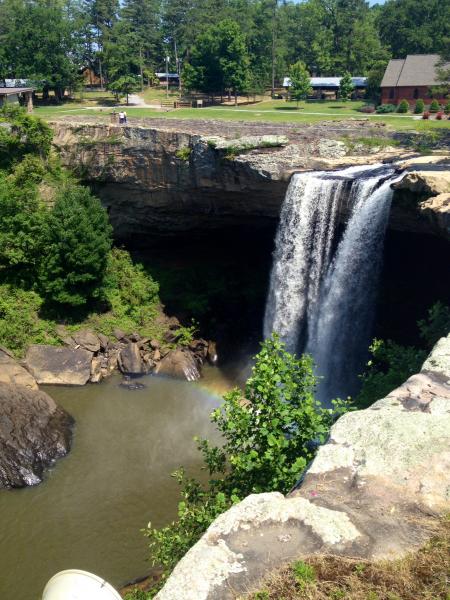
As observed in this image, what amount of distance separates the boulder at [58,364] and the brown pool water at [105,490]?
1.86 feet

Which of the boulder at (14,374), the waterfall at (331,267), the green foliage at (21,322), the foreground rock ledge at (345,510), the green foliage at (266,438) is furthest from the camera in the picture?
the green foliage at (21,322)

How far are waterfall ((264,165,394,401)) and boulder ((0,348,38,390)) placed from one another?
11.6 m

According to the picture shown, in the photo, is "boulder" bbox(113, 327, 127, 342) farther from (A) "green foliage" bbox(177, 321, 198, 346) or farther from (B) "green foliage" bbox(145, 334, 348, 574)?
(B) "green foliage" bbox(145, 334, 348, 574)

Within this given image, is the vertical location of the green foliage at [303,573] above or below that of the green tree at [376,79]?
below

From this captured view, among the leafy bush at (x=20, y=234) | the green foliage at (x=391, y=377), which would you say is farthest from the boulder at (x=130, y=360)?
the green foliage at (x=391, y=377)

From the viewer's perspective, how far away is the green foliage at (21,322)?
26.0 meters

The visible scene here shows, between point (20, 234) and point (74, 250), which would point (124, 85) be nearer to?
point (20, 234)

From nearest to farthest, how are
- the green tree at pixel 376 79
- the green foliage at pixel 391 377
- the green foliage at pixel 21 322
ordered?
the green foliage at pixel 391 377 → the green foliage at pixel 21 322 → the green tree at pixel 376 79

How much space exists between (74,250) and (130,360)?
5.90m

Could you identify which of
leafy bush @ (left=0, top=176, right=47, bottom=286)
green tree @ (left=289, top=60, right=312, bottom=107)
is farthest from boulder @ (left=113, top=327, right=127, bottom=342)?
green tree @ (left=289, top=60, right=312, bottom=107)

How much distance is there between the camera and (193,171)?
25953 mm

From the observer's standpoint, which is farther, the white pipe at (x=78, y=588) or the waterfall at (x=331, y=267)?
the waterfall at (x=331, y=267)

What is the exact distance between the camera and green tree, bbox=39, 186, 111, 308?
2617cm

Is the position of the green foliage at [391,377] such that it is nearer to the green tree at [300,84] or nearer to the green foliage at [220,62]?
the green tree at [300,84]
